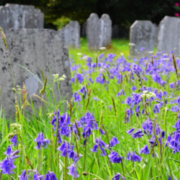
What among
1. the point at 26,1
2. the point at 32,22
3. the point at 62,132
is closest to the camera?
the point at 62,132

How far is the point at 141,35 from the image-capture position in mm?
9211

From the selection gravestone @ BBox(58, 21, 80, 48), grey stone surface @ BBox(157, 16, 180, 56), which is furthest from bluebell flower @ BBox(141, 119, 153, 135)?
gravestone @ BBox(58, 21, 80, 48)

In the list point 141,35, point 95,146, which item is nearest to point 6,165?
point 95,146

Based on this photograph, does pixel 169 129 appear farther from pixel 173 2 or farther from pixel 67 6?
pixel 173 2

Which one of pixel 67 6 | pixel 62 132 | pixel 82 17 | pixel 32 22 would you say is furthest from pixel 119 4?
pixel 62 132

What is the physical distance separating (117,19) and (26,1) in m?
9.34

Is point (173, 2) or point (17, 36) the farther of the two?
point (173, 2)

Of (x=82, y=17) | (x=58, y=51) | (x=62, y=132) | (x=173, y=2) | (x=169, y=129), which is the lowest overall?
(x=169, y=129)

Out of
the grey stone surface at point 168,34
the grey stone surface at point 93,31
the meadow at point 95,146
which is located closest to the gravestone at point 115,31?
the grey stone surface at point 93,31

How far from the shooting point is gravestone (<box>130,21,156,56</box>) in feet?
30.0

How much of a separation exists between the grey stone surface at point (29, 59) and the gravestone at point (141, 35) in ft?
20.7

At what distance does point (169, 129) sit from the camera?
2225 mm

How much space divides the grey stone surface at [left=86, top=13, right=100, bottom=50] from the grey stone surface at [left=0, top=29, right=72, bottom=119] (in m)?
10.0

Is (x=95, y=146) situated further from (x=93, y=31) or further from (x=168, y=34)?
(x=93, y=31)
